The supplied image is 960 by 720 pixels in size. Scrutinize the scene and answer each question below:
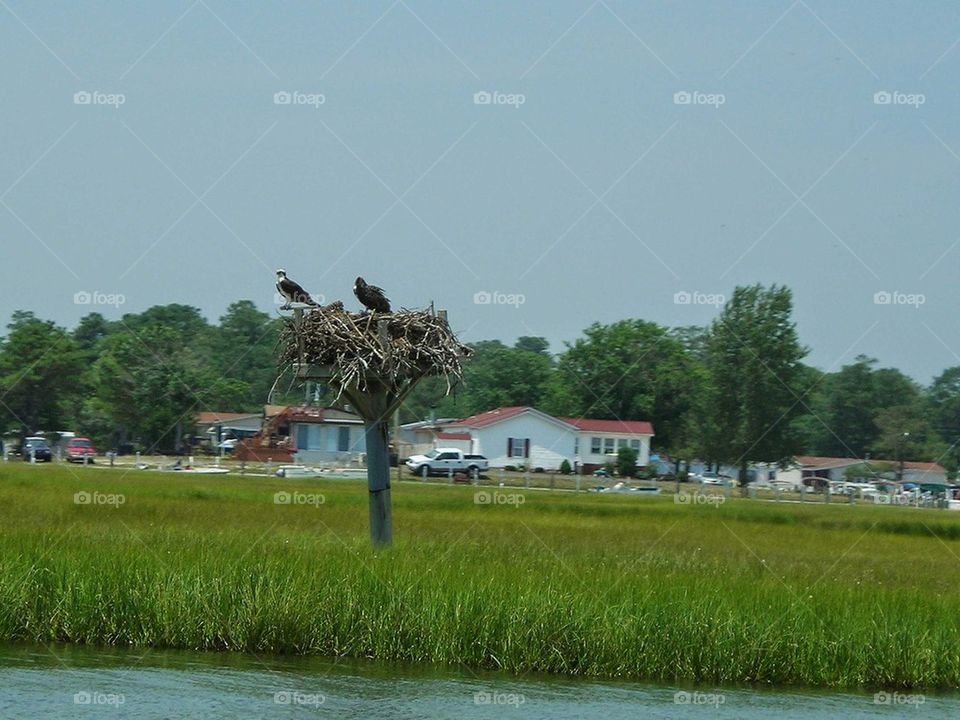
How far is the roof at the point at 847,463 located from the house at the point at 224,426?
1574 inches

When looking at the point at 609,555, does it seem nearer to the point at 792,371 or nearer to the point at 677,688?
the point at 677,688

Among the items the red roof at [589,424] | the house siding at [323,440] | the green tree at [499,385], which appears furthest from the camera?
the green tree at [499,385]

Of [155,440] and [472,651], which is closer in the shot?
[472,651]

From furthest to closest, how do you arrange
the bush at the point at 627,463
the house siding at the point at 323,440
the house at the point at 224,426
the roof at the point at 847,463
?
the roof at the point at 847,463
the house at the point at 224,426
the bush at the point at 627,463
the house siding at the point at 323,440

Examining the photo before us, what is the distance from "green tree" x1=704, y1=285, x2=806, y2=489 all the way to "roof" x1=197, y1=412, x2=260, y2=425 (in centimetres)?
3700

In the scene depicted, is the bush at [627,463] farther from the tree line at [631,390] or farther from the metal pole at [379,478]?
the metal pole at [379,478]

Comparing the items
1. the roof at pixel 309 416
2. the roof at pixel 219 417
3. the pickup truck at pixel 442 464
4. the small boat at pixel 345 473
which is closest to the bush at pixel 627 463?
the pickup truck at pixel 442 464

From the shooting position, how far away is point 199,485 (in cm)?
4647

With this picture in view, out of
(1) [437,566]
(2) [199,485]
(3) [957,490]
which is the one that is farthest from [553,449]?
(1) [437,566]

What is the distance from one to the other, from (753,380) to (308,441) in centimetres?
2624

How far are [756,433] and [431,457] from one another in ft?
55.2

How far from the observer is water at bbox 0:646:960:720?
15945 millimetres

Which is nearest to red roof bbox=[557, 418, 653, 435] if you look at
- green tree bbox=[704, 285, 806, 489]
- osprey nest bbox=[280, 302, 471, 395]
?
green tree bbox=[704, 285, 806, 489]

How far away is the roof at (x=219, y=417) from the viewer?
99625 millimetres
